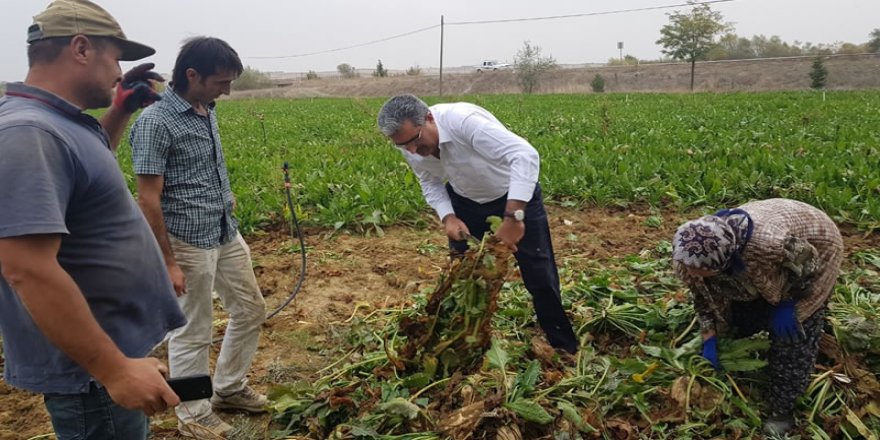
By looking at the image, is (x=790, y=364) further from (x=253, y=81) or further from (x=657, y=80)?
(x=253, y=81)

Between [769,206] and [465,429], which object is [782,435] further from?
[465,429]

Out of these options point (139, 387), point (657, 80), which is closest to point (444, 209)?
point (139, 387)

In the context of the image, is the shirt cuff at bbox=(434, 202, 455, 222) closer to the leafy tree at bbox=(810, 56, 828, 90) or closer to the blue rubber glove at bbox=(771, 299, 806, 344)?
the blue rubber glove at bbox=(771, 299, 806, 344)

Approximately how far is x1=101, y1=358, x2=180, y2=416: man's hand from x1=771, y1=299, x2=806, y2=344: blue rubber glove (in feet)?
8.27

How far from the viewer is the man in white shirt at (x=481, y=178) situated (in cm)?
317

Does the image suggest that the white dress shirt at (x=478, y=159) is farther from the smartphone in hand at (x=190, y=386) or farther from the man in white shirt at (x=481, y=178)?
the smartphone in hand at (x=190, y=386)

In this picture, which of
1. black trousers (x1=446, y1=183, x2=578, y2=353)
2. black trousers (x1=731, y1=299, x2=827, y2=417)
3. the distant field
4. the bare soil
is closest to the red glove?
black trousers (x1=446, y1=183, x2=578, y2=353)

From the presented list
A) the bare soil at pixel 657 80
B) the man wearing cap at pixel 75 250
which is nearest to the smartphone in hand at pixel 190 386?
the man wearing cap at pixel 75 250

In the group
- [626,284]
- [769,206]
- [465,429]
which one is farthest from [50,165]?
[626,284]

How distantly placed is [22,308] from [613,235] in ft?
17.8

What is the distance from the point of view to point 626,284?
443 cm

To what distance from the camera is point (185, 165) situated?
2.80 m

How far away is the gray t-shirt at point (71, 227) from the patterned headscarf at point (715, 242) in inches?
82.5

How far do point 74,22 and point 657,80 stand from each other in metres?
45.7
